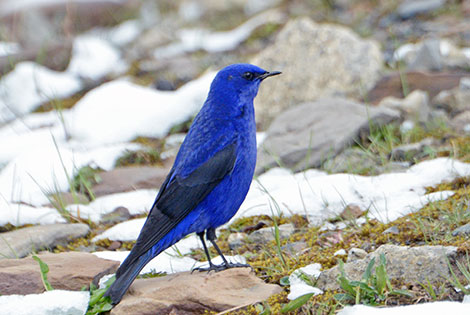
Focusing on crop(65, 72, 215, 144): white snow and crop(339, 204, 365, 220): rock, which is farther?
crop(65, 72, 215, 144): white snow

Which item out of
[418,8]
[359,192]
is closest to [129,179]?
[359,192]

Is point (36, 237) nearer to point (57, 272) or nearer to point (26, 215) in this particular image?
point (26, 215)

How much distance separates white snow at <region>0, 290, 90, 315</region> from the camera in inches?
117

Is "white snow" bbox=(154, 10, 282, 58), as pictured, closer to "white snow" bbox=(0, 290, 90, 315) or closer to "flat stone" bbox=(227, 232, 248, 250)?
"flat stone" bbox=(227, 232, 248, 250)

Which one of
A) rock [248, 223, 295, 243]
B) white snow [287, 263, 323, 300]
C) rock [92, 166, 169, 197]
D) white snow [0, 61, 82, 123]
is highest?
white snow [0, 61, 82, 123]

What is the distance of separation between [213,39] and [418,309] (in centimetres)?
774

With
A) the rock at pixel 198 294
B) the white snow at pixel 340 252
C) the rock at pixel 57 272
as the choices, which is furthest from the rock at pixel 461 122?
the rock at pixel 57 272

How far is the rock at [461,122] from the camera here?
532cm

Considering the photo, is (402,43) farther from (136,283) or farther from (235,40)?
(136,283)

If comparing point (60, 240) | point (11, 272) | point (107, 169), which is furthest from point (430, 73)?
point (11, 272)

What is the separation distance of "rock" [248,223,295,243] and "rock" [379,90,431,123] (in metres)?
2.20

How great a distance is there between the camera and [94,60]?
904 centimetres

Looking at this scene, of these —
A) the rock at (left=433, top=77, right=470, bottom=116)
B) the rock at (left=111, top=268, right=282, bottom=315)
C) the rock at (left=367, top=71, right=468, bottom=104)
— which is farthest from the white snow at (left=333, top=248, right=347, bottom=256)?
the rock at (left=367, top=71, right=468, bottom=104)

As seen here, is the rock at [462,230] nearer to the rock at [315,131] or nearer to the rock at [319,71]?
the rock at [315,131]
